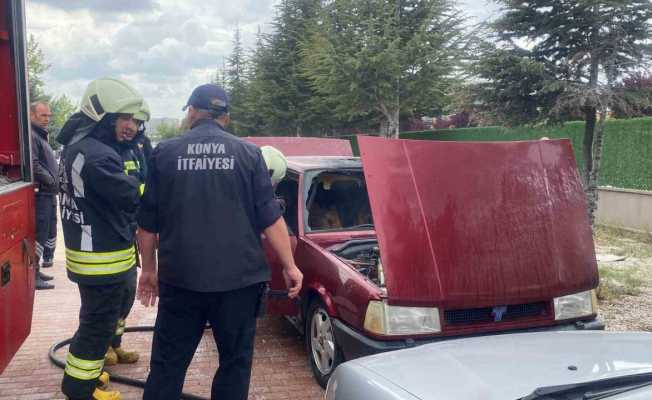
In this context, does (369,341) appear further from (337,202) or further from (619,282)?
(619,282)

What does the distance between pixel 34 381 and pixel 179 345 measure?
191cm

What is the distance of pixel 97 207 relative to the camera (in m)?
3.44

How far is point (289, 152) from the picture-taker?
273 inches

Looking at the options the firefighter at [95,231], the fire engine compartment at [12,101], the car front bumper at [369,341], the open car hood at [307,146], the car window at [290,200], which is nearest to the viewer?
the fire engine compartment at [12,101]

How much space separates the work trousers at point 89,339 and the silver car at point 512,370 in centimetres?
161

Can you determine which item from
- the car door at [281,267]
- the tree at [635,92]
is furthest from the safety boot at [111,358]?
the tree at [635,92]

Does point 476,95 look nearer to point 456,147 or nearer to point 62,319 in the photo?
point 456,147

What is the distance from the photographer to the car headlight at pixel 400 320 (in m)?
3.59

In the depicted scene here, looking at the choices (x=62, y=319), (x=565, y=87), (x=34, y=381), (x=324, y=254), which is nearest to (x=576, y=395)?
(x=324, y=254)

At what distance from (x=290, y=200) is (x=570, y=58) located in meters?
5.30

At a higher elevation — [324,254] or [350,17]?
[350,17]

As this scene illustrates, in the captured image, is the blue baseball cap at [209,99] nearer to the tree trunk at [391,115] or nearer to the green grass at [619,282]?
the green grass at [619,282]

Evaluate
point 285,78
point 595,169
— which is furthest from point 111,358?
point 285,78

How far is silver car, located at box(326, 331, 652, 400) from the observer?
1928 millimetres
